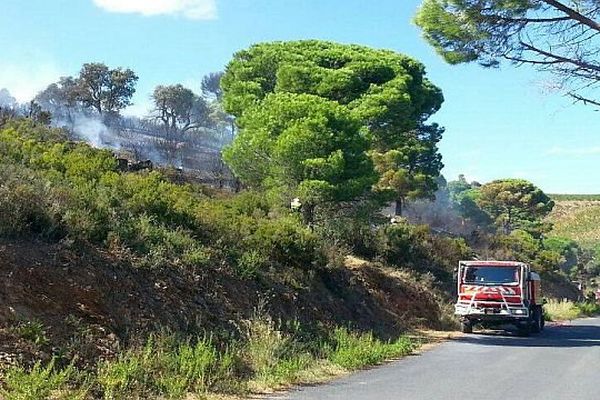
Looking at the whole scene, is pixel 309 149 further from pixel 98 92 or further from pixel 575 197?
pixel 575 197

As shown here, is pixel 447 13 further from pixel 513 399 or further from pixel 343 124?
pixel 513 399

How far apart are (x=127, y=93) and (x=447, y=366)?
49.9 metres

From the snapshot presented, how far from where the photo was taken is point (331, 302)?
63.5 feet

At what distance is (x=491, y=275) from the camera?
2308cm

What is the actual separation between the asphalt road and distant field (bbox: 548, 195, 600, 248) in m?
89.1

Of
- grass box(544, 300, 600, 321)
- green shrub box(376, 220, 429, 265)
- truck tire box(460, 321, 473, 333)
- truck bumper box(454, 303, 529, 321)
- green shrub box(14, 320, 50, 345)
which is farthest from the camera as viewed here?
grass box(544, 300, 600, 321)

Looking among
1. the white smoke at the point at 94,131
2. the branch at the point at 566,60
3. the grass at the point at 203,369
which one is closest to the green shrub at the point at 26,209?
the grass at the point at 203,369

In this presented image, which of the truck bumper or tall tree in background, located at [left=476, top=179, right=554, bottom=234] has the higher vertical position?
tall tree in background, located at [left=476, top=179, right=554, bottom=234]

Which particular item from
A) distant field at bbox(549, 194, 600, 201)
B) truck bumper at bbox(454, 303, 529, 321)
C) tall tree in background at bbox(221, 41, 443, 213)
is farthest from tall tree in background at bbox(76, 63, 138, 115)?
distant field at bbox(549, 194, 600, 201)

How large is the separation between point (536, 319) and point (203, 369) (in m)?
17.5

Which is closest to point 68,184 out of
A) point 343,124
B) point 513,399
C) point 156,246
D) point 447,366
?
point 156,246

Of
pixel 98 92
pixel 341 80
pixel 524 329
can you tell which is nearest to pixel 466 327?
pixel 524 329

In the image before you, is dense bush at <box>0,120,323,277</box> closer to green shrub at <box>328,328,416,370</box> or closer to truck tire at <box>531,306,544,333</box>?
green shrub at <box>328,328,416,370</box>

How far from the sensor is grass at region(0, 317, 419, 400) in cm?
827
